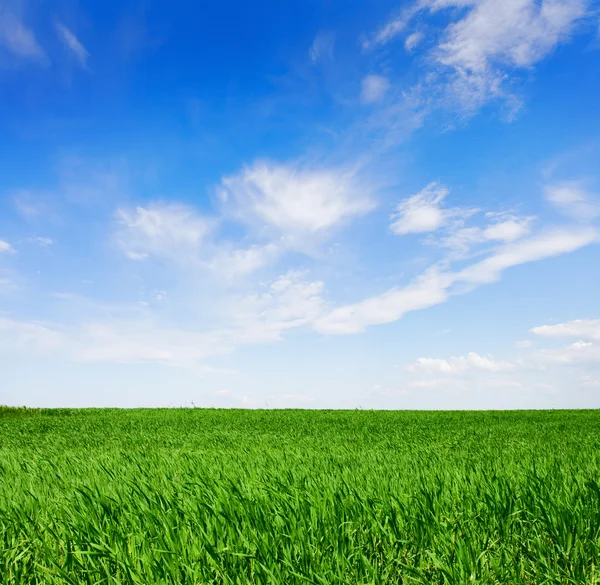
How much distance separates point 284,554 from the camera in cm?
Result: 306

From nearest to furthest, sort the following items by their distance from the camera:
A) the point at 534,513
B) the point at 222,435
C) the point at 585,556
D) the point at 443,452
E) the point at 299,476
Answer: the point at 585,556, the point at 534,513, the point at 299,476, the point at 443,452, the point at 222,435

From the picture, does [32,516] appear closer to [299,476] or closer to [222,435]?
[299,476]

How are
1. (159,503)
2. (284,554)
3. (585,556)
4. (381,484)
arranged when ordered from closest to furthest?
(284,554) < (585,556) < (159,503) < (381,484)

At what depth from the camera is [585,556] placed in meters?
3.29

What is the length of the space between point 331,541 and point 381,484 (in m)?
1.57

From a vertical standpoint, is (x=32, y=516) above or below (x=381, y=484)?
below

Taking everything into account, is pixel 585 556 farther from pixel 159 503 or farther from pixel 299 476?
pixel 159 503

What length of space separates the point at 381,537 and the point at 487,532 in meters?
0.89

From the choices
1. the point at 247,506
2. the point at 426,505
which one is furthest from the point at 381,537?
the point at 247,506

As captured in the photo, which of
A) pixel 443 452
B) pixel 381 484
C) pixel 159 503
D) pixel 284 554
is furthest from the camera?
pixel 443 452

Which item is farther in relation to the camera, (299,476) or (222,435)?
(222,435)

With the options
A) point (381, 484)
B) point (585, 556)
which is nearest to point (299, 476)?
point (381, 484)

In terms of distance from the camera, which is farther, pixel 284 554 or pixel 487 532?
pixel 487 532

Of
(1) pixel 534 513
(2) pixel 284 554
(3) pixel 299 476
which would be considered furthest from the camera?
(3) pixel 299 476
